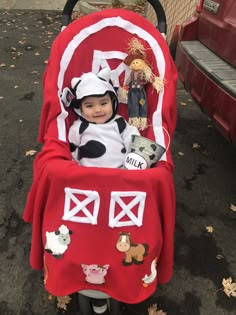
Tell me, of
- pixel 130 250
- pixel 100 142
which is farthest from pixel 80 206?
pixel 100 142

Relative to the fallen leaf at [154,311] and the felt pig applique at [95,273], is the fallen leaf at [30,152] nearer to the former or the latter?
the fallen leaf at [154,311]

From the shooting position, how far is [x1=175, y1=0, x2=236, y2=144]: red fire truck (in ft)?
9.09

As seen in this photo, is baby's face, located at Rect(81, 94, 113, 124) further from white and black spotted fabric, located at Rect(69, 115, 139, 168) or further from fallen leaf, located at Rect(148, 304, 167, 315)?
fallen leaf, located at Rect(148, 304, 167, 315)

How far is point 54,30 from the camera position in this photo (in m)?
7.65

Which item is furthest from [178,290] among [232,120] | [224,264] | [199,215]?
[232,120]

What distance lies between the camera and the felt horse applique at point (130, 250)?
1.81 m

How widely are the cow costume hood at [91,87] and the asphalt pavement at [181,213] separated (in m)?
1.10

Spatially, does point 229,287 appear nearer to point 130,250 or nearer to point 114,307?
point 114,307

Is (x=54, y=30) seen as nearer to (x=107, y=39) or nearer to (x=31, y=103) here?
(x=31, y=103)

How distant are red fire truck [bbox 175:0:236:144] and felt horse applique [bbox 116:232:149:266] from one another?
1.27 metres

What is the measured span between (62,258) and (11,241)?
3.55 feet

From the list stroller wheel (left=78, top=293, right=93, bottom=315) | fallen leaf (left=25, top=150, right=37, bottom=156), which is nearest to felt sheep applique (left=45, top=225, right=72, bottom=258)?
stroller wheel (left=78, top=293, right=93, bottom=315)

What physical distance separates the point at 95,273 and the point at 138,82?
132 centimetres

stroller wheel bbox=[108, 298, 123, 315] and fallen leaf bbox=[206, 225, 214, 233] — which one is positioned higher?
stroller wheel bbox=[108, 298, 123, 315]
